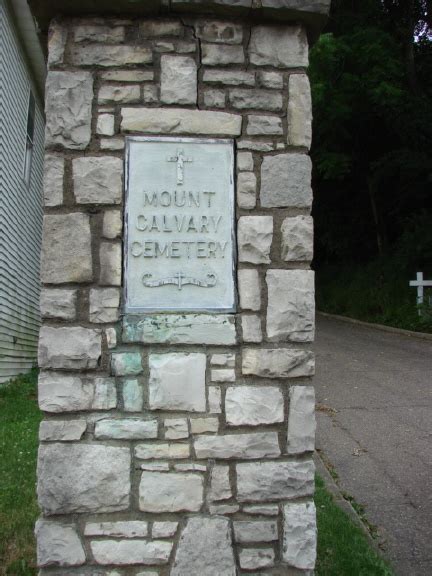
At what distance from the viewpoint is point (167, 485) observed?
288 centimetres

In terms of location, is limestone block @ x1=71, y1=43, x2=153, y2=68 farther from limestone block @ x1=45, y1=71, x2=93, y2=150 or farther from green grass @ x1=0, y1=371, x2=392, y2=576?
green grass @ x1=0, y1=371, x2=392, y2=576

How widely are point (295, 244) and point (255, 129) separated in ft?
2.09

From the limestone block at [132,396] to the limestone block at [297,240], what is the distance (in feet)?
3.30

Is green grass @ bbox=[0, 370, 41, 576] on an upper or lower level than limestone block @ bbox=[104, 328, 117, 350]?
lower

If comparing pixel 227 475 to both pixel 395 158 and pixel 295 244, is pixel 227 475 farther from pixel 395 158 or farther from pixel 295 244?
pixel 395 158

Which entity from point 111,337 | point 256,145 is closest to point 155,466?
point 111,337

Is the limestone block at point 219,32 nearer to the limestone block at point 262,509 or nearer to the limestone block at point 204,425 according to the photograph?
→ the limestone block at point 204,425

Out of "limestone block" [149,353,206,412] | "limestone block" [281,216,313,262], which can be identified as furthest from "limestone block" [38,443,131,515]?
"limestone block" [281,216,313,262]

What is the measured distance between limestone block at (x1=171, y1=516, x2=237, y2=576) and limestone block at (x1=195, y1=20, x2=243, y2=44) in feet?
8.03

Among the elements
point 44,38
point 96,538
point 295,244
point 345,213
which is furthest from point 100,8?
point 345,213

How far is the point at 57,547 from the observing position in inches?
111

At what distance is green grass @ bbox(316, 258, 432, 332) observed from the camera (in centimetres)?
1410

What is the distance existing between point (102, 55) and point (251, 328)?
1.60 m

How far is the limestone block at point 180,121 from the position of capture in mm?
3004
